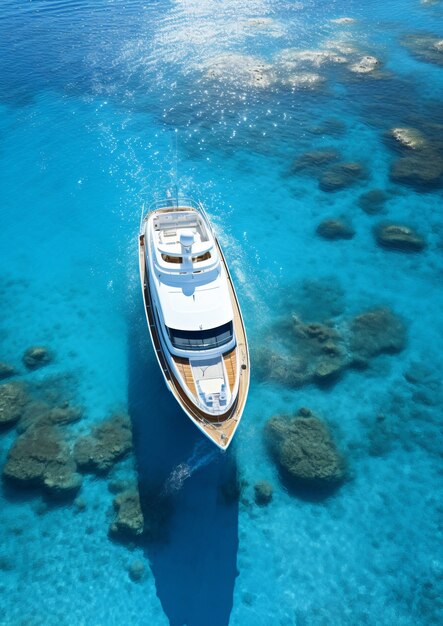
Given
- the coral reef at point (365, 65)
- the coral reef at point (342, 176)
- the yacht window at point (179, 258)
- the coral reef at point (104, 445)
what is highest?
the coral reef at point (365, 65)

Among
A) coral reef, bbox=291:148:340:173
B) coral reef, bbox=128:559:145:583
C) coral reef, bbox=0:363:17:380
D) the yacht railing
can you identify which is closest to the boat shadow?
coral reef, bbox=128:559:145:583

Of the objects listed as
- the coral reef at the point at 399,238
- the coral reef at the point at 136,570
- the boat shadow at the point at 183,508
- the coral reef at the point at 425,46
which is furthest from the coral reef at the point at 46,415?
the coral reef at the point at 425,46

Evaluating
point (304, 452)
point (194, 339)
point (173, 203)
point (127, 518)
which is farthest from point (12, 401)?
point (173, 203)

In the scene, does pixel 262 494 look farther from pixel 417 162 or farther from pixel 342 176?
pixel 417 162

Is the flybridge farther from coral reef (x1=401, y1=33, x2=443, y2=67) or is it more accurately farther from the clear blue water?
coral reef (x1=401, y1=33, x2=443, y2=67)

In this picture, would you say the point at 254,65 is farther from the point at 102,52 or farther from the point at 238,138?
the point at 102,52

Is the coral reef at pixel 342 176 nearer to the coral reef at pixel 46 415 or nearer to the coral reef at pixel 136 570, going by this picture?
the coral reef at pixel 46 415
